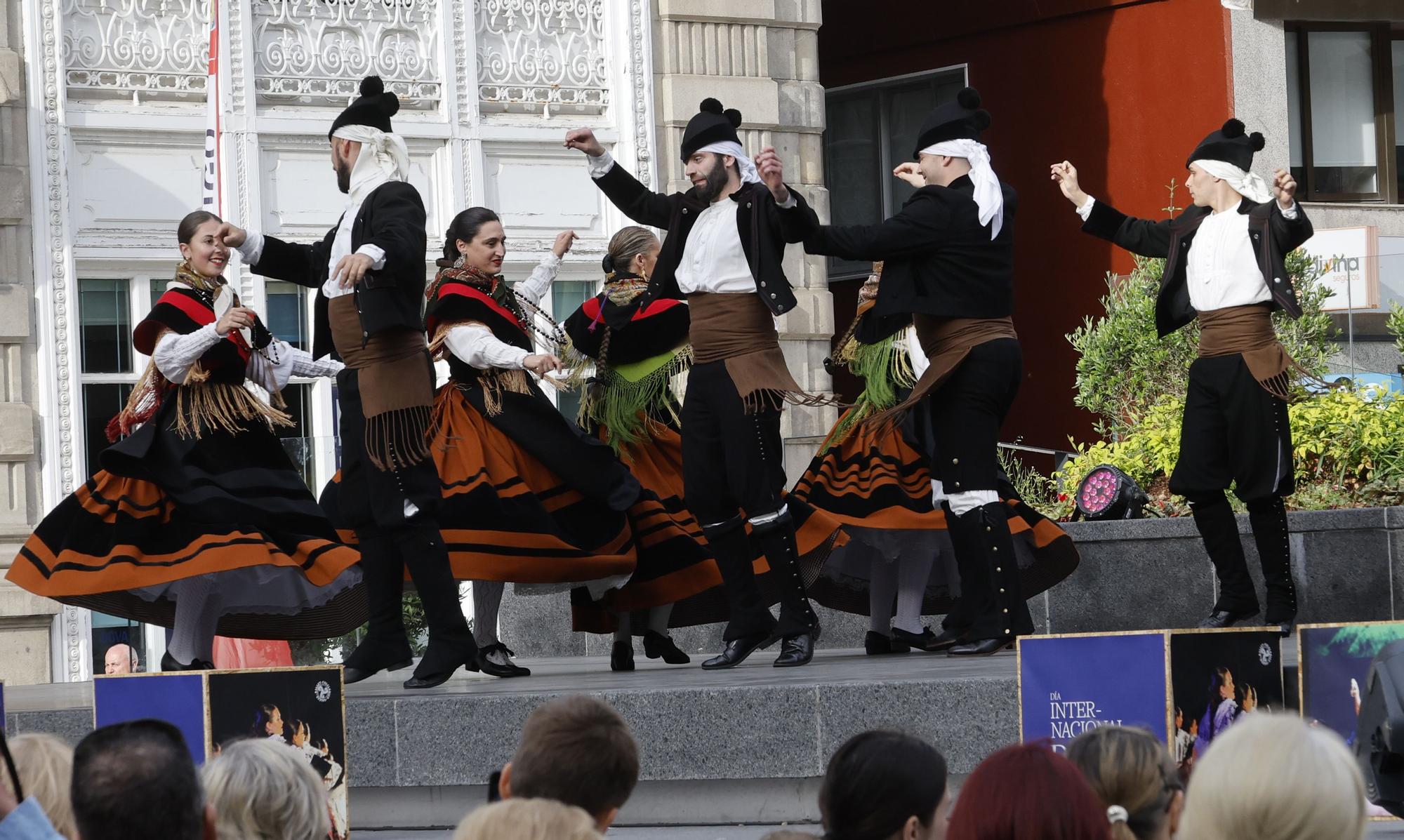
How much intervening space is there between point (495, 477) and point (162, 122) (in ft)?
19.0

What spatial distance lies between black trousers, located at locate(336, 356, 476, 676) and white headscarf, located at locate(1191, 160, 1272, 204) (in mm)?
3118

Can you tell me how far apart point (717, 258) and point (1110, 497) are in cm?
301

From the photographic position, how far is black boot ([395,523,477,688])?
6.60 m

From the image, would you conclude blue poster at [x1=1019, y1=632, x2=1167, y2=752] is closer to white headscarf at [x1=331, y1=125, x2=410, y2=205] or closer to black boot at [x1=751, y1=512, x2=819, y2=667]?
black boot at [x1=751, y1=512, x2=819, y2=667]

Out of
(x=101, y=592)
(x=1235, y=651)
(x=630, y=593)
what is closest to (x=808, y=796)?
(x=1235, y=651)

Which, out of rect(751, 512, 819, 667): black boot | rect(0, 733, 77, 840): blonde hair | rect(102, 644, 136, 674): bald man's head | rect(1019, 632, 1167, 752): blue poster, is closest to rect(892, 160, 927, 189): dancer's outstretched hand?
rect(751, 512, 819, 667): black boot

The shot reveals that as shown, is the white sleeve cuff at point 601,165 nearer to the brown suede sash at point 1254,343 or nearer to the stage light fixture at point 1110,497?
the brown suede sash at point 1254,343

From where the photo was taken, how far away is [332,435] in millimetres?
12703

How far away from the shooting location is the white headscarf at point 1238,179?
7.36 metres

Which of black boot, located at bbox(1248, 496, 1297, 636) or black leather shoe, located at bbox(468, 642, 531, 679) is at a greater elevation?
black boot, located at bbox(1248, 496, 1297, 636)

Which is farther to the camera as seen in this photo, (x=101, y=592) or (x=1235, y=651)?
(x=101, y=592)

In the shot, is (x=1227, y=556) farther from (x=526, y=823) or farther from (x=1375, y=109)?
(x=1375, y=109)

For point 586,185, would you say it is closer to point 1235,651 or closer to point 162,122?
point 162,122

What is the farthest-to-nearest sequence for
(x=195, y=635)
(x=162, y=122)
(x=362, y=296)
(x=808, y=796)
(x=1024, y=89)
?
(x=1024, y=89), (x=162, y=122), (x=195, y=635), (x=362, y=296), (x=808, y=796)
